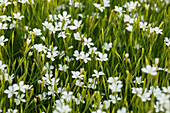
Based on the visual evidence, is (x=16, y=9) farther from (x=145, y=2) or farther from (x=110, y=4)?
(x=145, y=2)

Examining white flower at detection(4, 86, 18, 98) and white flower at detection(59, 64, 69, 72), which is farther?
white flower at detection(59, 64, 69, 72)

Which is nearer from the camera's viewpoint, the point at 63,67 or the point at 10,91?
the point at 10,91

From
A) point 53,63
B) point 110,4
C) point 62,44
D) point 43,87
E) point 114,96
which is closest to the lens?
point 114,96

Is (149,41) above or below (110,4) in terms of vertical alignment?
below

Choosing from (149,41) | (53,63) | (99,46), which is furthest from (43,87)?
(149,41)

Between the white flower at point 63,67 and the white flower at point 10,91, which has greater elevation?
the white flower at point 63,67

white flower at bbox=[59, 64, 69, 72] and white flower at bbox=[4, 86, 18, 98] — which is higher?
white flower at bbox=[59, 64, 69, 72]

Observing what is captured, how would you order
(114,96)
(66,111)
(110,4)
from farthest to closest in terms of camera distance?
(110,4) < (114,96) < (66,111)

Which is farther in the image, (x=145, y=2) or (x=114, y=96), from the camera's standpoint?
(x=145, y=2)

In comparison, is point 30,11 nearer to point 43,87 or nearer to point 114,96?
point 43,87

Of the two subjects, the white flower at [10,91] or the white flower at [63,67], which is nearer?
the white flower at [10,91]

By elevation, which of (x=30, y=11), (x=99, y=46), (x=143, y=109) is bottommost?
(x=143, y=109)
